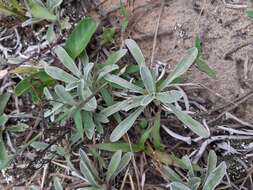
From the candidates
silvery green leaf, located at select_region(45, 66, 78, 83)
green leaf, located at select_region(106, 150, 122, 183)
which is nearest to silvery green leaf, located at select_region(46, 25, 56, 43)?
silvery green leaf, located at select_region(45, 66, 78, 83)

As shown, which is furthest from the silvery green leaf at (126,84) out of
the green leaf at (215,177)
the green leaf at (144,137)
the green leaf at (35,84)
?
the green leaf at (215,177)

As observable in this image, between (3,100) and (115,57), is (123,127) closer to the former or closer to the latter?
(115,57)

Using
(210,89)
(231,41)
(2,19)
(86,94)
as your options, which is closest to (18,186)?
(86,94)

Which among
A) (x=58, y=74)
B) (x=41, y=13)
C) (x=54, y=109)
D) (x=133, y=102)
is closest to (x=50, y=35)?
(x=41, y=13)

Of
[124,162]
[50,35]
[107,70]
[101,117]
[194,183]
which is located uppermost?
[50,35]

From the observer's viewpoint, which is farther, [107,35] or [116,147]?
[107,35]

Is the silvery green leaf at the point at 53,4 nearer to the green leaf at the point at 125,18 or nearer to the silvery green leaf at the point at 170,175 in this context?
the green leaf at the point at 125,18

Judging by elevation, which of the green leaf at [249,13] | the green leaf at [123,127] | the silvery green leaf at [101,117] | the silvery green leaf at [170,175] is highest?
the green leaf at [249,13]
